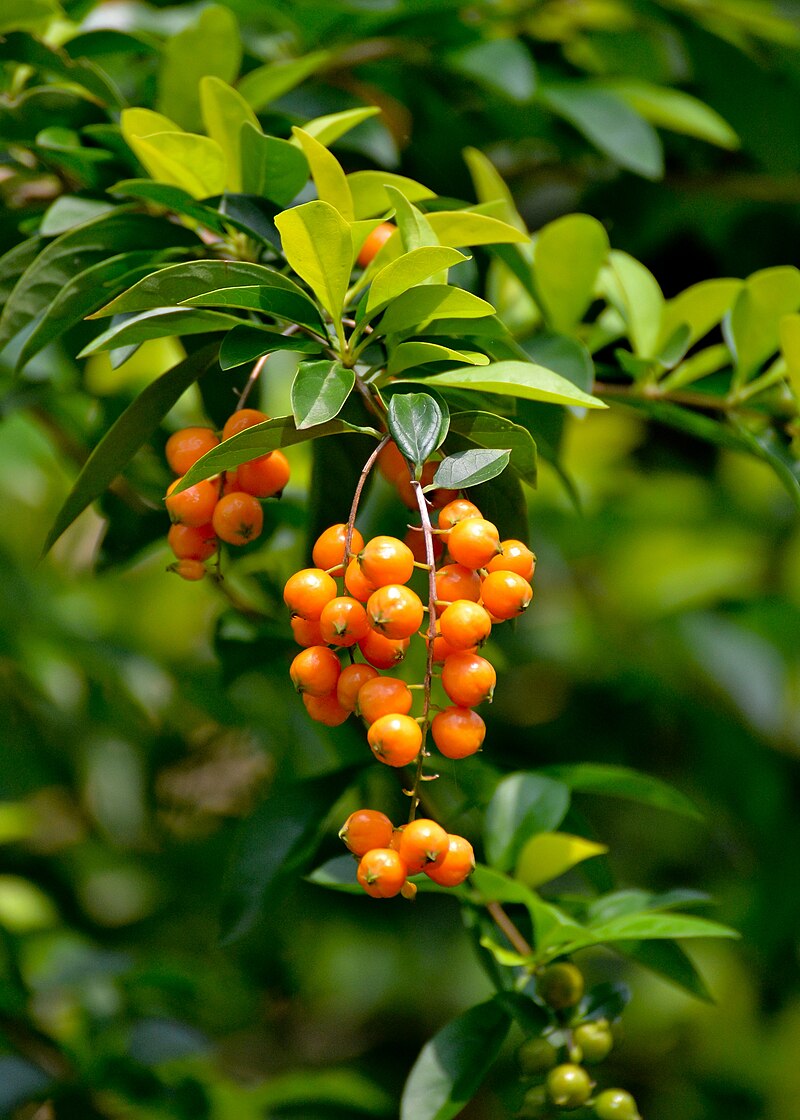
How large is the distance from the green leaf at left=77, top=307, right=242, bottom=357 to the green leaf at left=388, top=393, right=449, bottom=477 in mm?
114

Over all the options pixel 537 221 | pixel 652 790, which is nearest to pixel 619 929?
pixel 652 790

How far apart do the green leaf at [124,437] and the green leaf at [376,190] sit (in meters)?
0.16

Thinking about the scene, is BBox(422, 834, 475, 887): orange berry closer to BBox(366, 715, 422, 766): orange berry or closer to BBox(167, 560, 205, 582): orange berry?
BBox(366, 715, 422, 766): orange berry

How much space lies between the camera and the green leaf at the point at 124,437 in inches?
24.0

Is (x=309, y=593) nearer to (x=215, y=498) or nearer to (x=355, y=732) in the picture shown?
(x=215, y=498)

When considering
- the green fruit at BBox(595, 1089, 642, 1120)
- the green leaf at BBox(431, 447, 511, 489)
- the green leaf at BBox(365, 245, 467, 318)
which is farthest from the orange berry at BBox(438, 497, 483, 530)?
the green fruit at BBox(595, 1089, 642, 1120)

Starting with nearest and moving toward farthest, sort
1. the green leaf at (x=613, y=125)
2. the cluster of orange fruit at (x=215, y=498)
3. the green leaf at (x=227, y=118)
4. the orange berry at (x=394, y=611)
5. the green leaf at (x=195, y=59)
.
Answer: the orange berry at (x=394, y=611) → the cluster of orange fruit at (x=215, y=498) → the green leaf at (x=227, y=118) → the green leaf at (x=195, y=59) → the green leaf at (x=613, y=125)

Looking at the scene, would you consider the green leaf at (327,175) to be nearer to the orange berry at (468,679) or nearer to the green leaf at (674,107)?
the orange berry at (468,679)

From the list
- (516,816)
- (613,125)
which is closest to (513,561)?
(516,816)

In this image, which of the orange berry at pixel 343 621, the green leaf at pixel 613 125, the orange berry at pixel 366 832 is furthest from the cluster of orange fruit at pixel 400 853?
the green leaf at pixel 613 125

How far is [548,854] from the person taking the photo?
783 millimetres

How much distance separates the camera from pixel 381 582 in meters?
0.50

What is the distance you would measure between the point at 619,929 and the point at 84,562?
144 centimetres

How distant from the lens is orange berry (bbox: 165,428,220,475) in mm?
612
